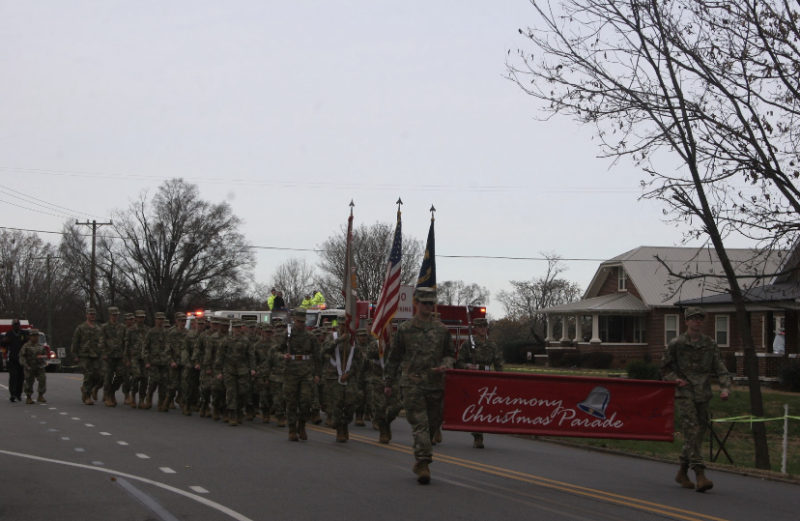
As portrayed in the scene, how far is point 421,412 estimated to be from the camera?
1082 cm

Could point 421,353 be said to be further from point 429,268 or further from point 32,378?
point 32,378

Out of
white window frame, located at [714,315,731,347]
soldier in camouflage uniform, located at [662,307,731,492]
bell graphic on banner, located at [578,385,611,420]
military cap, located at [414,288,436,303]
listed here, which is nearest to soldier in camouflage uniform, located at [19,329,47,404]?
military cap, located at [414,288,436,303]

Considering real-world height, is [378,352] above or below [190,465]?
above

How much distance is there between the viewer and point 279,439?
15320mm

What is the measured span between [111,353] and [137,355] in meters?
0.69

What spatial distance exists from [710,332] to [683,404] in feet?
131

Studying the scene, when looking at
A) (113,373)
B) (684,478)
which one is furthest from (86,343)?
(684,478)

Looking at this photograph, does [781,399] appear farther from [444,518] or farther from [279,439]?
[444,518]

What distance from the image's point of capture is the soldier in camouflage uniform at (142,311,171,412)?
21.2m

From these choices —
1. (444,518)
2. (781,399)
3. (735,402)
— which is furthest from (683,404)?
(781,399)

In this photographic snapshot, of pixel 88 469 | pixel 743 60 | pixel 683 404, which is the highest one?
pixel 743 60

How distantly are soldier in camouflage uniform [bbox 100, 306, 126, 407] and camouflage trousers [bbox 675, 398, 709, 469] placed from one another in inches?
573

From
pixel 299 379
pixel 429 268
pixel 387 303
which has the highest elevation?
pixel 429 268

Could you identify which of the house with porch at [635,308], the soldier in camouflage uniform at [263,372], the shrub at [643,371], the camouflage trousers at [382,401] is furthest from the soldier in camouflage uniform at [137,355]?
the house with porch at [635,308]
